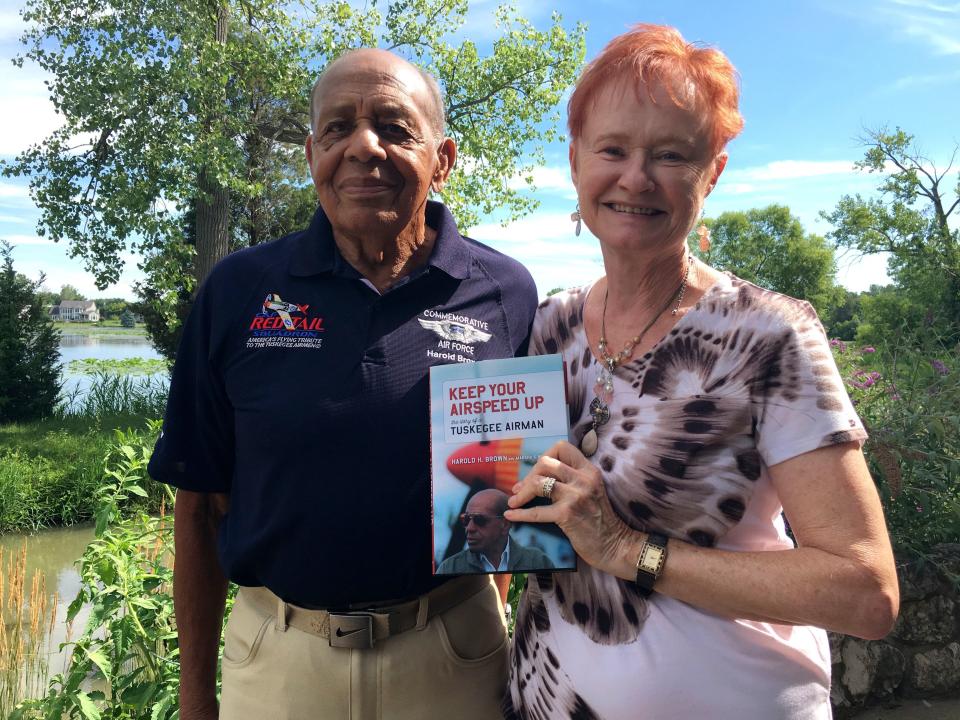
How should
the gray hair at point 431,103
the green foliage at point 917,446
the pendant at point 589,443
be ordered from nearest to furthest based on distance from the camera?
the pendant at point 589,443 < the gray hair at point 431,103 < the green foliage at point 917,446

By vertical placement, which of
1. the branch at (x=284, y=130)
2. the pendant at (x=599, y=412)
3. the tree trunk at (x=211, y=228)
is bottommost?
the pendant at (x=599, y=412)

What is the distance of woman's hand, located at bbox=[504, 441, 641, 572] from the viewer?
5.07 feet

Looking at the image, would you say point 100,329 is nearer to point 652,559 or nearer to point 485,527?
point 485,527

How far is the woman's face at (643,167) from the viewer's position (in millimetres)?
1636

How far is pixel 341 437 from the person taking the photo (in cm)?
190

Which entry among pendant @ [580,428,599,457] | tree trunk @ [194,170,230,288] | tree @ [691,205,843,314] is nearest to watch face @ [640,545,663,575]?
pendant @ [580,428,599,457]

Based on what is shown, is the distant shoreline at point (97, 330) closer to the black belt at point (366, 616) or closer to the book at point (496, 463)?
the black belt at point (366, 616)

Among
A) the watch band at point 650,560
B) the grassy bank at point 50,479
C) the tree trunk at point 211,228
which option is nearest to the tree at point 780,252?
the tree trunk at point 211,228

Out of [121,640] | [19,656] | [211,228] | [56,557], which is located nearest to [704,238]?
[121,640]

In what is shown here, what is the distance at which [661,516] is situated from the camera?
1.62 metres

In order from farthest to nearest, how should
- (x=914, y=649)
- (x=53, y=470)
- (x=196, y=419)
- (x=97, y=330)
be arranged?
1. (x=97, y=330)
2. (x=53, y=470)
3. (x=914, y=649)
4. (x=196, y=419)

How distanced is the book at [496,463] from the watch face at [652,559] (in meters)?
0.15

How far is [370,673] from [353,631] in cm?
12

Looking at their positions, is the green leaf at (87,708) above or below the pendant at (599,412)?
below
